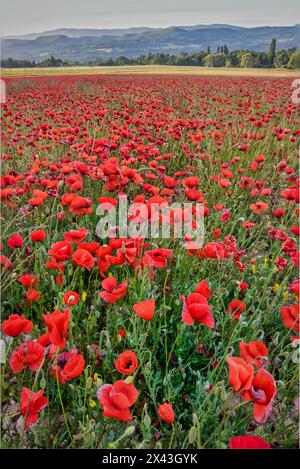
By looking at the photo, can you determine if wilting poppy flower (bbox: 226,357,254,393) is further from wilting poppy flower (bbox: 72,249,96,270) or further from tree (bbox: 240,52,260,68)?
tree (bbox: 240,52,260,68)

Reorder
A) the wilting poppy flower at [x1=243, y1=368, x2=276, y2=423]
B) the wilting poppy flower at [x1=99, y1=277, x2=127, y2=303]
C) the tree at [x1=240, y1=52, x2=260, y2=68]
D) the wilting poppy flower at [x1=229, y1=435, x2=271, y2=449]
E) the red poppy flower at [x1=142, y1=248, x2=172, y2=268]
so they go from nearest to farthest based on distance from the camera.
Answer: the wilting poppy flower at [x1=229, y1=435, x2=271, y2=449]
the wilting poppy flower at [x1=243, y1=368, x2=276, y2=423]
the wilting poppy flower at [x1=99, y1=277, x2=127, y2=303]
the red poppy flower at [x1=142, y1=248, x2=172, y2=268]
the tree at [x1=240, y1=52, x2=260, y2=68]

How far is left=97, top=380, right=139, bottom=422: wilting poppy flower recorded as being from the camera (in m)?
1.03

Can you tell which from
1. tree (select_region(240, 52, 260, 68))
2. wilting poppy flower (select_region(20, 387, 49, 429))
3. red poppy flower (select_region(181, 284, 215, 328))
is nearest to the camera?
wilting poppy flower (select_region(20, 387, 49, 429))

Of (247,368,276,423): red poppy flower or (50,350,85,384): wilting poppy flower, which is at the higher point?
(247,368,276,423): red poppy flower

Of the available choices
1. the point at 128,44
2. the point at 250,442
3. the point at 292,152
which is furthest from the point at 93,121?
the point at 250,442

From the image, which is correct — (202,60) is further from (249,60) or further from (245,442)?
(245,442)

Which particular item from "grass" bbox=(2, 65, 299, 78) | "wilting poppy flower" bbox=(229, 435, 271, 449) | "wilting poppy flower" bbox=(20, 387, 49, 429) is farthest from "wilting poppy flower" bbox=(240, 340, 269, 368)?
"grass" bbox=(2, 65, 299, 78)

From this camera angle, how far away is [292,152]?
14.6 ft

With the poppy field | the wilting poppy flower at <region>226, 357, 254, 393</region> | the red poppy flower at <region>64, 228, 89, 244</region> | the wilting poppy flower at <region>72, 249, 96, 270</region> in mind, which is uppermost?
the red poppy flower at <region>64, 228, 89, 244</region>

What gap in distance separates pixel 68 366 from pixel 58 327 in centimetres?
13

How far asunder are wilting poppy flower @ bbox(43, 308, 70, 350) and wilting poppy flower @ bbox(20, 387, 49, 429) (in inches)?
5.8

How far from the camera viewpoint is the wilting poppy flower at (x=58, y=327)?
1175mm

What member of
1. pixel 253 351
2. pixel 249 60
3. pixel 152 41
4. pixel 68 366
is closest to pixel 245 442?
pixel 253 351

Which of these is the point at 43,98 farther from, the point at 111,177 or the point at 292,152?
the point at 111,177
